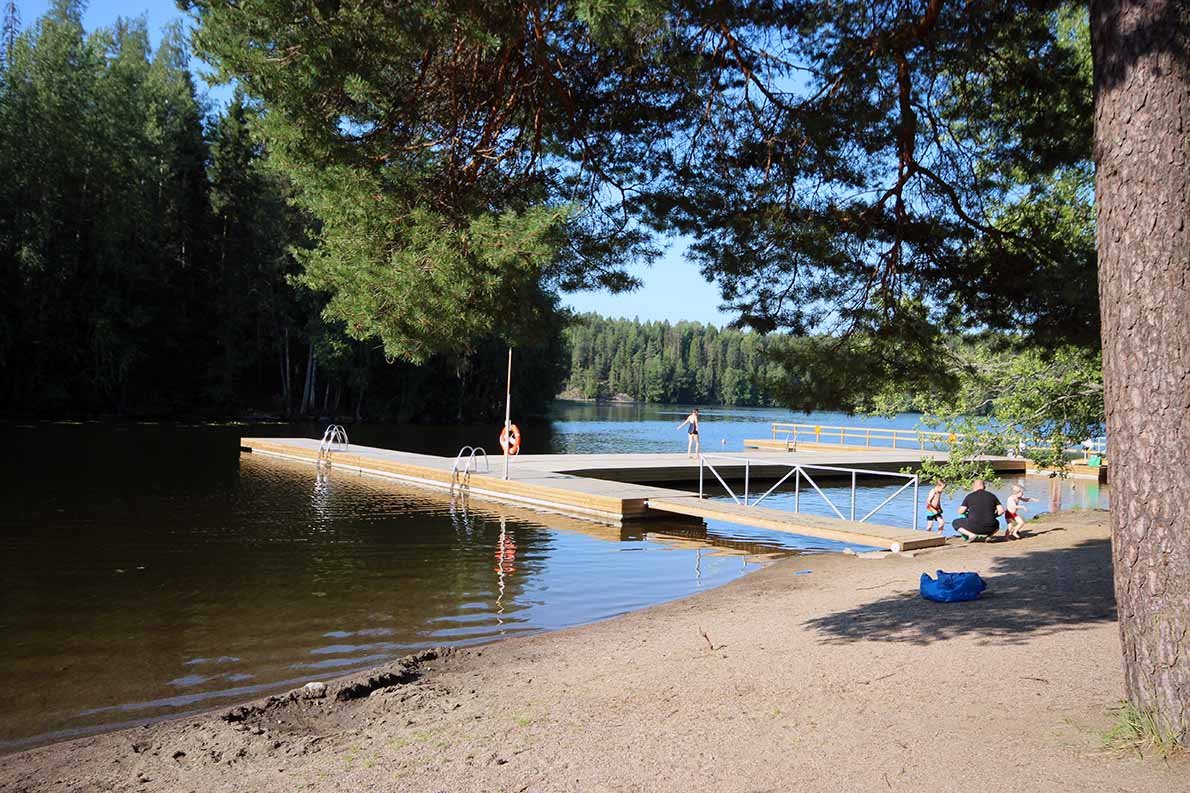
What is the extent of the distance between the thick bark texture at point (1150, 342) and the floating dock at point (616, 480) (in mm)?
8838

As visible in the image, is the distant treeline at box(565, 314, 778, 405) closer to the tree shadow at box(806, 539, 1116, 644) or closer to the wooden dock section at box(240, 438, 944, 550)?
the wooden dock section at box(240, 438, 944, 550)

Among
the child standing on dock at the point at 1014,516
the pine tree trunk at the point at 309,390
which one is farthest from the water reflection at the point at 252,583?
the pine tree trunk at the point at 309,390

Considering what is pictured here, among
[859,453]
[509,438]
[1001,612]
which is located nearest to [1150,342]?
[1001,612]

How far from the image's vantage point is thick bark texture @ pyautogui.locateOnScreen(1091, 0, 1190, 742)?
352 cm

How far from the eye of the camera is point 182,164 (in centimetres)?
4022

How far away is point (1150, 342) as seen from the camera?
360 centimetres

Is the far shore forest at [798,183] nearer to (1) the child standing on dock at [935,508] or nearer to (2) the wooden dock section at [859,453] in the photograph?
(1) the child standing on dock at [935,508]

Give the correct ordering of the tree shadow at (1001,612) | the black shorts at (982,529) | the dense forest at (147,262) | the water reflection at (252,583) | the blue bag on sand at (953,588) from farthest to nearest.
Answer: the dense forest at (147,262)
the black shorts at (982,529)
the blue bag on sand at (953,588)
the water reflection at (252,583)
the tree shadow at (1001,612)

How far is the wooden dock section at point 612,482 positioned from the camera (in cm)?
1345

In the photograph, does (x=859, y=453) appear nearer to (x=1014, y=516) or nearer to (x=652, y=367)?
(x=1014, y=516)

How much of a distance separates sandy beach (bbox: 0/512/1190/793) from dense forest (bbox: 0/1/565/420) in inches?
1186

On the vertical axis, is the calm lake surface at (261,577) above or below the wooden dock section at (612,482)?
below

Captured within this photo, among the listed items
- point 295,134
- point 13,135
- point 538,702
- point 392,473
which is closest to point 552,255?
point 295,134

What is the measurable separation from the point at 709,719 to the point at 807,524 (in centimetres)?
919
